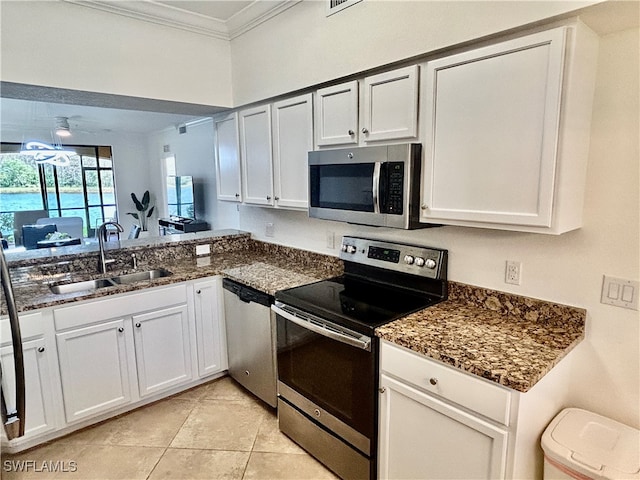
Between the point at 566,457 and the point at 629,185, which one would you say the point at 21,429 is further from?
the point at 629,185

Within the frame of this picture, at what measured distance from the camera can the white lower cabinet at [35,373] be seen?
6.68 ft

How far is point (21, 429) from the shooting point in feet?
4.22

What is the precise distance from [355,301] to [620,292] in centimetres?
112

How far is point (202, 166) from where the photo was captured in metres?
5.98

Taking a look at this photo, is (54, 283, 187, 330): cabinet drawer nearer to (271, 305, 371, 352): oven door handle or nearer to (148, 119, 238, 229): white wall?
(271, 305, 371, 352): oven door handle

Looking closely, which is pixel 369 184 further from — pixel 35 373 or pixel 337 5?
pixel 35 373

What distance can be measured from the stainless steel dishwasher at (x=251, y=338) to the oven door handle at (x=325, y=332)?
0.24 m

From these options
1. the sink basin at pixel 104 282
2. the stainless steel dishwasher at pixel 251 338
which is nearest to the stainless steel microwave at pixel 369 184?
→ the stainless steel dishwasher at pixel 251 338

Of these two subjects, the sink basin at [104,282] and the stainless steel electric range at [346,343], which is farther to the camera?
the sink basin at [104,282]

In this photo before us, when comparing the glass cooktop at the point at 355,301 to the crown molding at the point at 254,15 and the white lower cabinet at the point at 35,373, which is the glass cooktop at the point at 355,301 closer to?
the white lower cabinet at the point at 35,373

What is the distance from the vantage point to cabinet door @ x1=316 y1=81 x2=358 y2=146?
2.06 m

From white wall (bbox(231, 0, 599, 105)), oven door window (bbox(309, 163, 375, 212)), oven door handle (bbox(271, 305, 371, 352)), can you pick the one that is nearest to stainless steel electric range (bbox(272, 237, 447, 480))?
oven door handle (bbox(271, 305, 371, 352))

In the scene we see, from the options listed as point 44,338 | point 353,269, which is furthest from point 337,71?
point 44,338

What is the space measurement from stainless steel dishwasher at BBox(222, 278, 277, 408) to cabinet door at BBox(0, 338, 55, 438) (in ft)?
3.54
